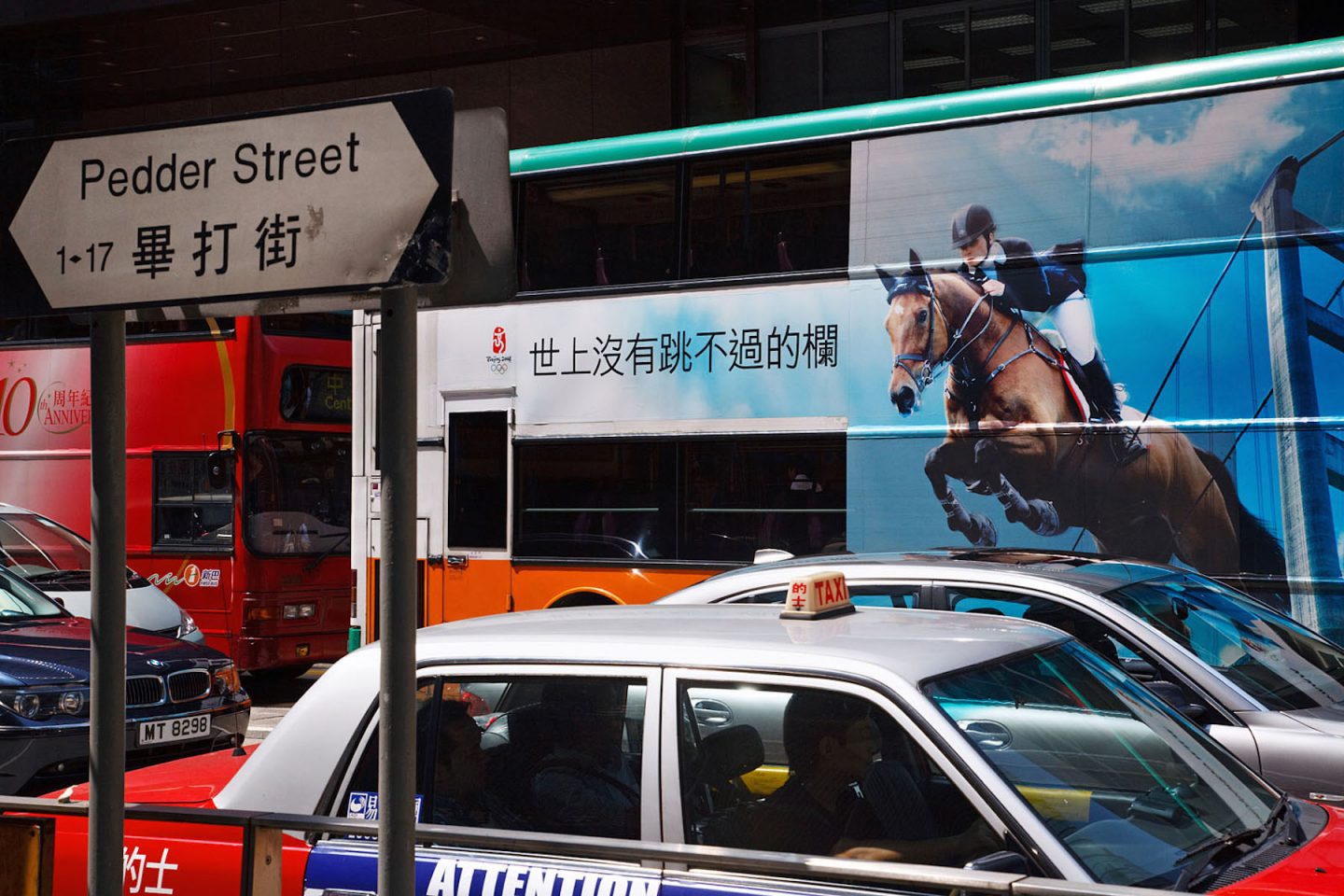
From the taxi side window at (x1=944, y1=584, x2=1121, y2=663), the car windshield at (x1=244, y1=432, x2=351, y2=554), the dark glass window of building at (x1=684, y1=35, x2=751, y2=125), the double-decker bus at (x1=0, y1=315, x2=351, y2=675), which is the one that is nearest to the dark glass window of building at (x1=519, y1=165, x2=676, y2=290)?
the double-decker bus at (x1=0, y1=315, x2=351, y2=675)

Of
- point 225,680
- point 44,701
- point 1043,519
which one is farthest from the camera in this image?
point 1043,519

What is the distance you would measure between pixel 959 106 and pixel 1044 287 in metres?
1.40

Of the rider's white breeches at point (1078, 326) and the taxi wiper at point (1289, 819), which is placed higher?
the rider's white breeches at point (1078, 326)

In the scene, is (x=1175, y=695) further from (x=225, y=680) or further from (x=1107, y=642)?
(x=225, y=680)

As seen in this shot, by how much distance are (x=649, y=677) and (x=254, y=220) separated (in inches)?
58.0

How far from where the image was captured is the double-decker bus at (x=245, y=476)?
1466cm

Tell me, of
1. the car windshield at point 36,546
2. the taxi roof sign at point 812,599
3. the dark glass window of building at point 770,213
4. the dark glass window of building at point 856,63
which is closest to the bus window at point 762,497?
the dark glass window of building at point 770,213

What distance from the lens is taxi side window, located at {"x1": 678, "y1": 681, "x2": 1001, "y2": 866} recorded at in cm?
340

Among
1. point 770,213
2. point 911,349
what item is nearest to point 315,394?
point 770,213

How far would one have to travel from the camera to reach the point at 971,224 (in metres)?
10.5

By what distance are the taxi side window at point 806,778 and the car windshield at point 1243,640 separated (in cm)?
277


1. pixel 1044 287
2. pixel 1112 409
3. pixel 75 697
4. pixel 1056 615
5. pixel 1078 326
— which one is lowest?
pixel 75 697

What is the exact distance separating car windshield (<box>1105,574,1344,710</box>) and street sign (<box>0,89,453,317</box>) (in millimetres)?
4173

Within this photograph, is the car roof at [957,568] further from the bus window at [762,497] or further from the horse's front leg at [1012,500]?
the bus window at [762,497]
